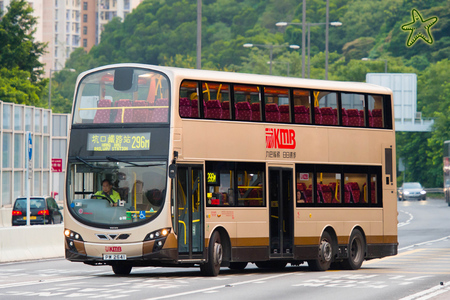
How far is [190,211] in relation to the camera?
1966 cm

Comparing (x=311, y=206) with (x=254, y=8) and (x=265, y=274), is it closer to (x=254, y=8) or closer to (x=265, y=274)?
(x=265, y=274)

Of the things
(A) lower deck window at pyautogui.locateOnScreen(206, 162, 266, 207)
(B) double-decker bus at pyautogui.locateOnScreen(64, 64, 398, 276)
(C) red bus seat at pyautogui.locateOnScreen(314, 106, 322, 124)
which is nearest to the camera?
(B) double-decker bus at pyautogui.locateOnScreen(64, 64, 398, 276)

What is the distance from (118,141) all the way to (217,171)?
76.4 inches

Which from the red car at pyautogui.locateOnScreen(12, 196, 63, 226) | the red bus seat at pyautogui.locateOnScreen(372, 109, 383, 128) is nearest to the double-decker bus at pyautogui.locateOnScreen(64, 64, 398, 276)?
the red bus seat at pyautogui.locateOnScreen(372, 109, 383, 128)

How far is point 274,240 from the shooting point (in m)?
21.4

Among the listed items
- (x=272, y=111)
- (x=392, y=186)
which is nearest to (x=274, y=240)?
(x=272, y=111)

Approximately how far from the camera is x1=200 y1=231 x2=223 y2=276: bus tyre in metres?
19.8

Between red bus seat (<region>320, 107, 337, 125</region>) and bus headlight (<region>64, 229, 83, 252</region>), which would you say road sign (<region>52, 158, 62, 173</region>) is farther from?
bus headlight (<region>64, 229, 83, 252</region>)

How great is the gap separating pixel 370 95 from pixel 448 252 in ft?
22.6

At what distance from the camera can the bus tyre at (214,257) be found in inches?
781

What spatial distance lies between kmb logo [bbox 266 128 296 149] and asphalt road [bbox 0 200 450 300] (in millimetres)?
2453

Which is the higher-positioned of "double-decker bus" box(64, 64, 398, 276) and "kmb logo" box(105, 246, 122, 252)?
"double-decker bus" box(64, 64, 398, 276)

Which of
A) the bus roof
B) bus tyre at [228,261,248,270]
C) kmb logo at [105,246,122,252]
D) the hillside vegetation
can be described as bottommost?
bus tyre at [228,261,248,270]

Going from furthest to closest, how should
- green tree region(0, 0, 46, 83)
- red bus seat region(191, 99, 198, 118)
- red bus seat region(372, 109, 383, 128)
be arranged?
green tree region(0, 0, 46, 83), red bus seat region(372, 109, 383, 128), red bus seat region(191, 99, 198, 118)
